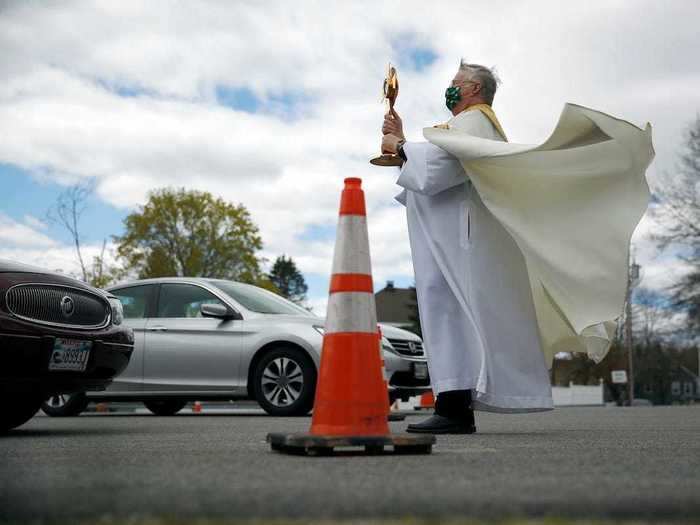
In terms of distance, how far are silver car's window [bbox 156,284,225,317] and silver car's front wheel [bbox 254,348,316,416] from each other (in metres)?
1.17

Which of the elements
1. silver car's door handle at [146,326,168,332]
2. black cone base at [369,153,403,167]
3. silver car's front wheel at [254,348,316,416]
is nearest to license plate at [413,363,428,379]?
silver car's front wheel at [254,348,316,416]

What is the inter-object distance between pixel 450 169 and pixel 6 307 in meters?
2.88

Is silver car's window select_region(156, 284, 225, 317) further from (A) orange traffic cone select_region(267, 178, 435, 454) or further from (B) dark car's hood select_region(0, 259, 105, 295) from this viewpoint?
(A) orange traffic cone select_region(267, 178, 435, 454)

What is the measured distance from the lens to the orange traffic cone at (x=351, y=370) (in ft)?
14.4

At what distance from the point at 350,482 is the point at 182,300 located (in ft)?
28.2

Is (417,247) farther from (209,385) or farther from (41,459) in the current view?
(209,385)

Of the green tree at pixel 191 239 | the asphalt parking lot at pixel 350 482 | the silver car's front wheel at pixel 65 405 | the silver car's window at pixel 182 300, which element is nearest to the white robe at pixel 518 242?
the asphalt parking lot at pixel 350 482

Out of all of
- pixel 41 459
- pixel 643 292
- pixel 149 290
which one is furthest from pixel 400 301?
pixel 41 459

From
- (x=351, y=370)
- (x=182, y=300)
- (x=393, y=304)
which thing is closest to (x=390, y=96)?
(x=351, y=370)

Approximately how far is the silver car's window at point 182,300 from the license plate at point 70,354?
4693 millimetres

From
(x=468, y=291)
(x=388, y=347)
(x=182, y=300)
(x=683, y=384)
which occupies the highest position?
(x=683, y=384)

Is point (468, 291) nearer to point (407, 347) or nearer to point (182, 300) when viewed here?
point (407, 347)

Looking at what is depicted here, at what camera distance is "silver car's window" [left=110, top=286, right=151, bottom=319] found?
38.6 feet

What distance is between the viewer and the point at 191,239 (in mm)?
51219
